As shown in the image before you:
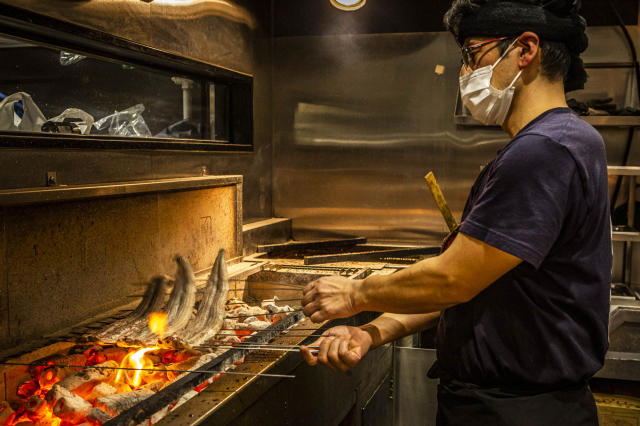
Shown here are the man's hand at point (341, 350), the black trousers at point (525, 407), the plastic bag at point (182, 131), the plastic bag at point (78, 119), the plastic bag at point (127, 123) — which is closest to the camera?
the black trousers at point (525, 407)

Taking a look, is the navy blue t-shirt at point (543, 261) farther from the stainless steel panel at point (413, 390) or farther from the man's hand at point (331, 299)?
the stainless steel panel at point (413, 390)

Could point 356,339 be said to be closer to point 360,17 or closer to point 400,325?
point 400,325

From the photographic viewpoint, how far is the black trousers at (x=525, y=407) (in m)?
1.40

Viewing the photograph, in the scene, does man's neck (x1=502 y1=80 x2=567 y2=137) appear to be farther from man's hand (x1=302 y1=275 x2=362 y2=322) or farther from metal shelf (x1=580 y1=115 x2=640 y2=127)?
metal shelf (x1=580 y1=115 x2=640 y2=127)

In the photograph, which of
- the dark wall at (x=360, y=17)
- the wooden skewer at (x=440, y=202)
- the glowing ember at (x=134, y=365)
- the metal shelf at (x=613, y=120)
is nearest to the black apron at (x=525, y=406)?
the wooden skewer at (x=440, y=202)

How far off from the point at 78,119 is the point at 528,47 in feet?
6.76

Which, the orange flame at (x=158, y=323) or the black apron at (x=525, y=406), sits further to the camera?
the orange flame at (x=158, y=323)

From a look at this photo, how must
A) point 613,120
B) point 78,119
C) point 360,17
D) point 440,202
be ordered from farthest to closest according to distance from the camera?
point 360,17 → point 613,120 → point 78,119 → point 440,202

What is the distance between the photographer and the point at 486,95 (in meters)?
1.52

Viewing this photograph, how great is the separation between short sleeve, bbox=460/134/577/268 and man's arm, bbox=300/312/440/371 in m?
0.60

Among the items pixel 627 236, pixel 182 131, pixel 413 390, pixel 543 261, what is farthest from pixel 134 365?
pixel 627 236

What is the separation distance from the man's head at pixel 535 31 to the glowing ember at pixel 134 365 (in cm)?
153

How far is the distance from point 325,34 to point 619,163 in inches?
103

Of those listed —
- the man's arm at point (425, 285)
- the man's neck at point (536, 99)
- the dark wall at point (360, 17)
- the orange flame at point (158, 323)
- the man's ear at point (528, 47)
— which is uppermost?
the dark wall at point (360, 17)
